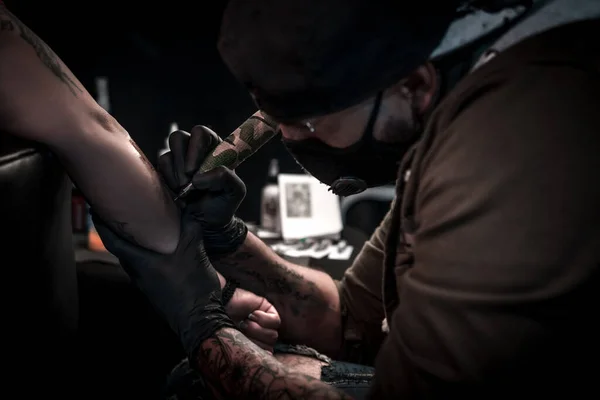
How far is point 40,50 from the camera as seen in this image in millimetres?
756

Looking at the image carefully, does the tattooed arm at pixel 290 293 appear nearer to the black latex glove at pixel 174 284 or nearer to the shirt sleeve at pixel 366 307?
the shirt sleeve at pixel 366 307

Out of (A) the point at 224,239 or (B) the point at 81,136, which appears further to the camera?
(A) the point at 224,239

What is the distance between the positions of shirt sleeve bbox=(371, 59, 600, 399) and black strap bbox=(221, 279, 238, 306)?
1.89 ft

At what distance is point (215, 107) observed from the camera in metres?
2.88

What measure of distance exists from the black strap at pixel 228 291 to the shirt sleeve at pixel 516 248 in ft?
1.89

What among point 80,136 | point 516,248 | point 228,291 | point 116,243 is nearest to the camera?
point 516,248

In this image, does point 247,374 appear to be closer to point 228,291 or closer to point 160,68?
point 228,291

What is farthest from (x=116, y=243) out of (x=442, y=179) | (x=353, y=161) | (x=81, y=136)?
(x=442, y=179)

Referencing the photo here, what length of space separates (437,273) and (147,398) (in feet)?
2.89

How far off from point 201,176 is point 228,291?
0.31m

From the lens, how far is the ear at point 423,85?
711mm

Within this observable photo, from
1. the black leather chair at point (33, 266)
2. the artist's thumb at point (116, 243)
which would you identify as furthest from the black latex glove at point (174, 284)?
the black leather chair at point (33, 266)

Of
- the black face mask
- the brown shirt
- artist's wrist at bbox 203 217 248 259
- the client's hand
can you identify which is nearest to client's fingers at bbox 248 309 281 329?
the client's hand

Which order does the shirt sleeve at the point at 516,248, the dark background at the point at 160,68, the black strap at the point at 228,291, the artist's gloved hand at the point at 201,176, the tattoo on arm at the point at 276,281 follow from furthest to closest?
the dark background at the point at 160,68 → the tattoo on arm at the point at 276,281 → the black strap at the point at 228,291 → the artist's gloved hand at the point at 201,176 → the shirt sleeve at the point at 516,248
